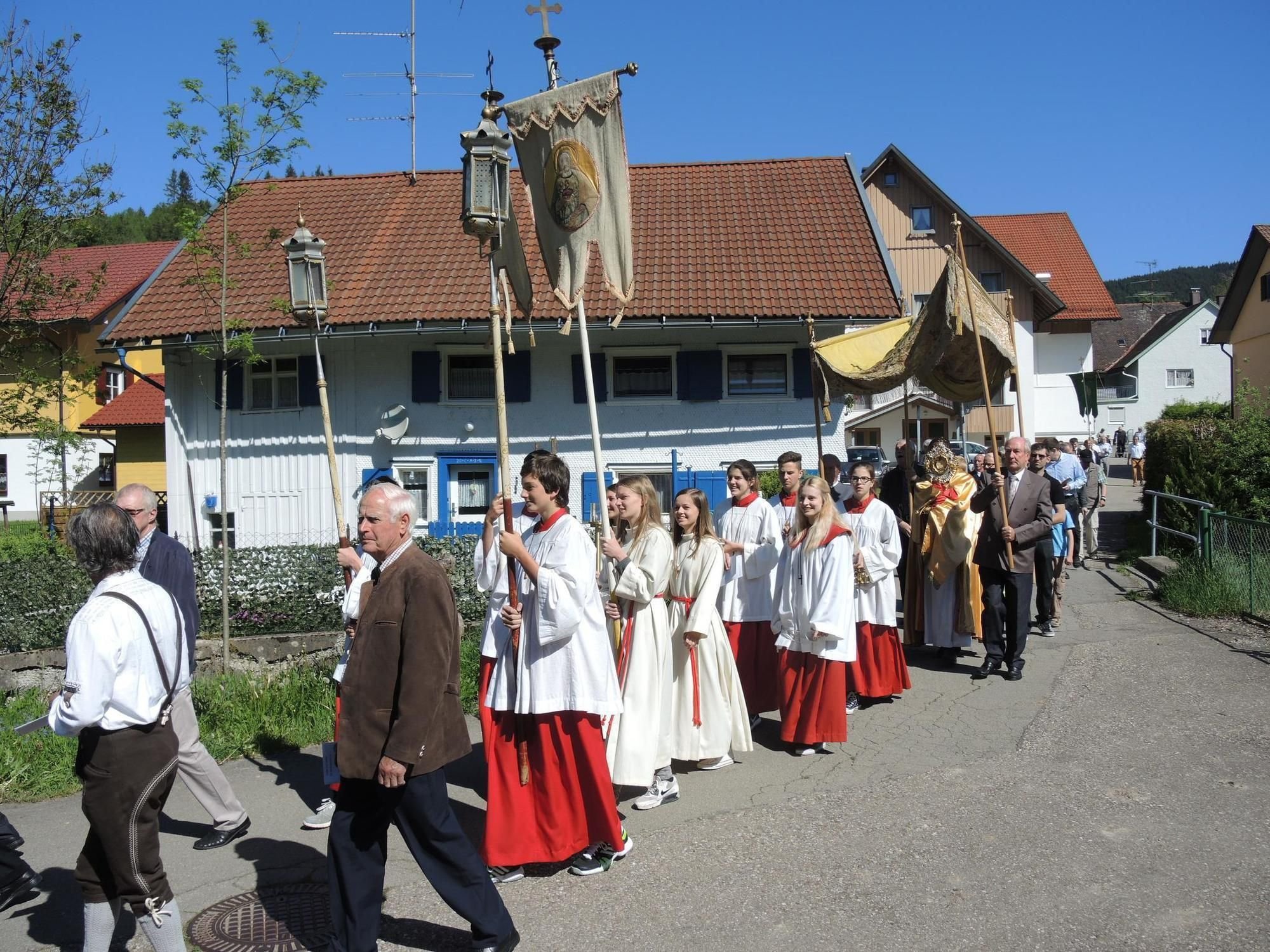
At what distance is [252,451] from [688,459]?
24.1 feet

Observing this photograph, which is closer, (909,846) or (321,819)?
(909,846)

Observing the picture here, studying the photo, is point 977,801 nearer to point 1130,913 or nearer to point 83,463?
point 1130,913

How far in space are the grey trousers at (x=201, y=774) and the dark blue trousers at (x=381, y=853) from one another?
5.72ft

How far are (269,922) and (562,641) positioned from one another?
5.66 ft

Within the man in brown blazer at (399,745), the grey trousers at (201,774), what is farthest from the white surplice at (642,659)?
the grey trousers at (201,774)

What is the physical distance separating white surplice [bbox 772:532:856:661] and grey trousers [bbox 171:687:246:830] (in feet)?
11.1

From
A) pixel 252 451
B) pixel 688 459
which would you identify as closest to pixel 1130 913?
pixel 688 459

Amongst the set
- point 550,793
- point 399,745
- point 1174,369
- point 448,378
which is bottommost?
point 550,793

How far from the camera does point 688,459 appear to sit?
17.5m

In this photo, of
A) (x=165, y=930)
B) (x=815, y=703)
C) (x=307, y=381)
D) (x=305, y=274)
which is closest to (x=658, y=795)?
(x=815, y=703)

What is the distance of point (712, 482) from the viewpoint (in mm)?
17328

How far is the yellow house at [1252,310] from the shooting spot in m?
28.4

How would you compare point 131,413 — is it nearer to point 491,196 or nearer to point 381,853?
point 491,196

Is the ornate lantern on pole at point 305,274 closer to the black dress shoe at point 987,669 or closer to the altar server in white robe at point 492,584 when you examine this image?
the altar server in white robe at point 492,584
